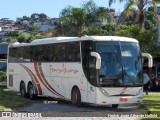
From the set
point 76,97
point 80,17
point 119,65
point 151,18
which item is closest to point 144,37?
point 80,17

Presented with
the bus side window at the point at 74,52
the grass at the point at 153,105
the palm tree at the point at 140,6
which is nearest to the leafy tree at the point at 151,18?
the palm tree at the point at 140,6

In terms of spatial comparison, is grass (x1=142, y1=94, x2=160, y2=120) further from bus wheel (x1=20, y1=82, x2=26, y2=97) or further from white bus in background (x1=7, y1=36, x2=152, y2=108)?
bus wheel (x1=20, y1=82, x2=26, y2=97)

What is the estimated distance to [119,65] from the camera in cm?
1736

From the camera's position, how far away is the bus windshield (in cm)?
1719

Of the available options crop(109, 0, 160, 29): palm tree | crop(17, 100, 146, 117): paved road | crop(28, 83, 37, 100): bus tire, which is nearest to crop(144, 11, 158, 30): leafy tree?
crop(109, 0, 160, 29): palm tree

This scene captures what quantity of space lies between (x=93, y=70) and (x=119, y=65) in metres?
1.10

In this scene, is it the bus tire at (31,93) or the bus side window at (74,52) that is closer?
the bus side window at (74,52)

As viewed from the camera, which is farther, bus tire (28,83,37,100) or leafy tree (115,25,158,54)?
leafy tree (115,25,158,54)

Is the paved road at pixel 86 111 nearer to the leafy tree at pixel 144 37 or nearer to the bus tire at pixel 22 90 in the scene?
the bus tire at pixel 22 90

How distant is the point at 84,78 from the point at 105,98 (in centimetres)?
151

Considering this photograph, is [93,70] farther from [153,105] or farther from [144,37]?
[144,37]

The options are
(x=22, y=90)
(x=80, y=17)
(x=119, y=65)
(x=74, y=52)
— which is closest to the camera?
(x=119, y=65)

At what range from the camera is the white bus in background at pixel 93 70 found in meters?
17.2

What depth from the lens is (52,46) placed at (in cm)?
2145
